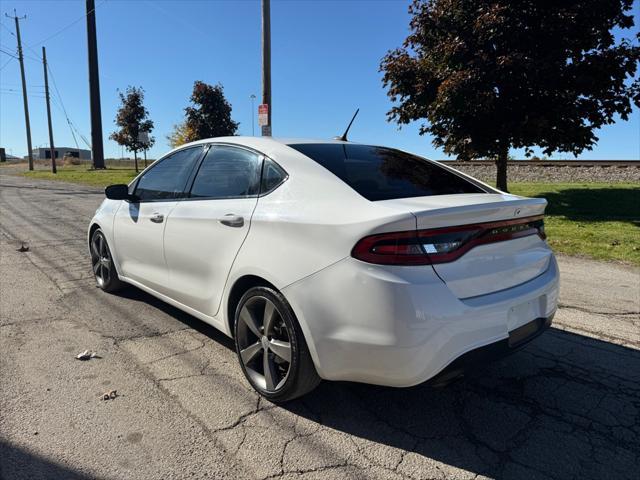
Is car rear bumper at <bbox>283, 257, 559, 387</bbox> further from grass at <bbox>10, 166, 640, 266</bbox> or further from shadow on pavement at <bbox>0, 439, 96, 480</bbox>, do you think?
grass at <bbox>10, 166, 640, 266</bbox>

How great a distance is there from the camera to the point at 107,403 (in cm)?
275

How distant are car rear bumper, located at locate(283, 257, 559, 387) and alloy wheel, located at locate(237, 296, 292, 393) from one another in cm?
28

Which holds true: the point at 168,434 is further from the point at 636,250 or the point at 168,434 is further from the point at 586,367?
the point at 636,250

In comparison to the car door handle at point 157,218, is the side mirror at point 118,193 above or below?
above

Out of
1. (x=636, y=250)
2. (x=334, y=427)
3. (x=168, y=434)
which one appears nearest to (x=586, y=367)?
(x=334, y=427)

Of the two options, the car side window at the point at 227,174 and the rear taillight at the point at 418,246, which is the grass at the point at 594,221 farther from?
the car side window at the point at 227,174

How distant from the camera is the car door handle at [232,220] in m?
2.90

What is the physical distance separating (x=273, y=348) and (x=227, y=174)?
1.31 meters

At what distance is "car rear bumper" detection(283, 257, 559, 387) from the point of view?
84.0 inches

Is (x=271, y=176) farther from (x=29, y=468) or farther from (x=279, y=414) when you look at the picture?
(x=29, y=468)

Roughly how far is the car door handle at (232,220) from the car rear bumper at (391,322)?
0.68 meters

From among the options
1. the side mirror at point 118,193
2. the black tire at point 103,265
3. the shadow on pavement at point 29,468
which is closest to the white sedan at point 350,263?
the side mirror at point 118,193

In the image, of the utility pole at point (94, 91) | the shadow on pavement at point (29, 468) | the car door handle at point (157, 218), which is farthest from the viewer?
the utility pole at point (94, 91)

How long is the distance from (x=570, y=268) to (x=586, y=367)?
3283mm
